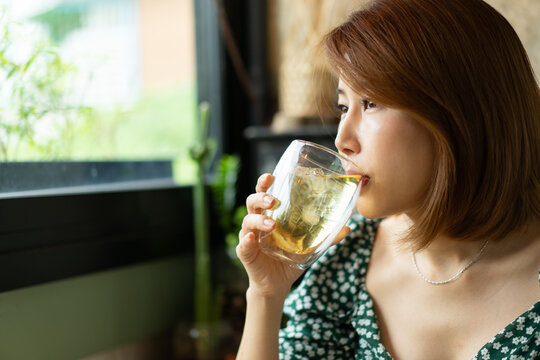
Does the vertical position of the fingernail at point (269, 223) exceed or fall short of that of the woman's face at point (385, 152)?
it falls short

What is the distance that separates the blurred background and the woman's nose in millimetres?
281

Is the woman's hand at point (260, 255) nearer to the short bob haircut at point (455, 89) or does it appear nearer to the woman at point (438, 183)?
the woman at point (438, 183)

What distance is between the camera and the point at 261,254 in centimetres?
102

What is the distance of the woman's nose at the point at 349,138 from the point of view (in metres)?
0.93

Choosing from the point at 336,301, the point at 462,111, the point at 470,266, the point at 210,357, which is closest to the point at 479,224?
the point at 470,266

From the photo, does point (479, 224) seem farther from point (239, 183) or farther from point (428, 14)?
point (239, 183)

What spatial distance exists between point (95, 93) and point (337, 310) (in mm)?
891

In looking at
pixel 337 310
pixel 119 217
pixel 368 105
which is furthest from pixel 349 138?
pixel 119 217

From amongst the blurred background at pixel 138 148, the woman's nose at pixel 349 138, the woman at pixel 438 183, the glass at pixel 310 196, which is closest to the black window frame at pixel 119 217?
the blurred background at pixel 138 148

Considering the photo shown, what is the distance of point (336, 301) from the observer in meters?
1.17

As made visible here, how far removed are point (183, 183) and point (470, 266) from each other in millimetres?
984

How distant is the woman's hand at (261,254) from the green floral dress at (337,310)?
14 centimetres

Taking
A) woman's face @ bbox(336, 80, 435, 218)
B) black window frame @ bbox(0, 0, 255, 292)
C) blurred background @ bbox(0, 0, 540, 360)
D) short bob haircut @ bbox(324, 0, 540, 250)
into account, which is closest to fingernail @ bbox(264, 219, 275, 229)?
woman's face @ bbox(336, 80, 435, 218)

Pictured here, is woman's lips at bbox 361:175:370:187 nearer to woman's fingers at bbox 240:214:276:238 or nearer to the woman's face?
the woman's face
